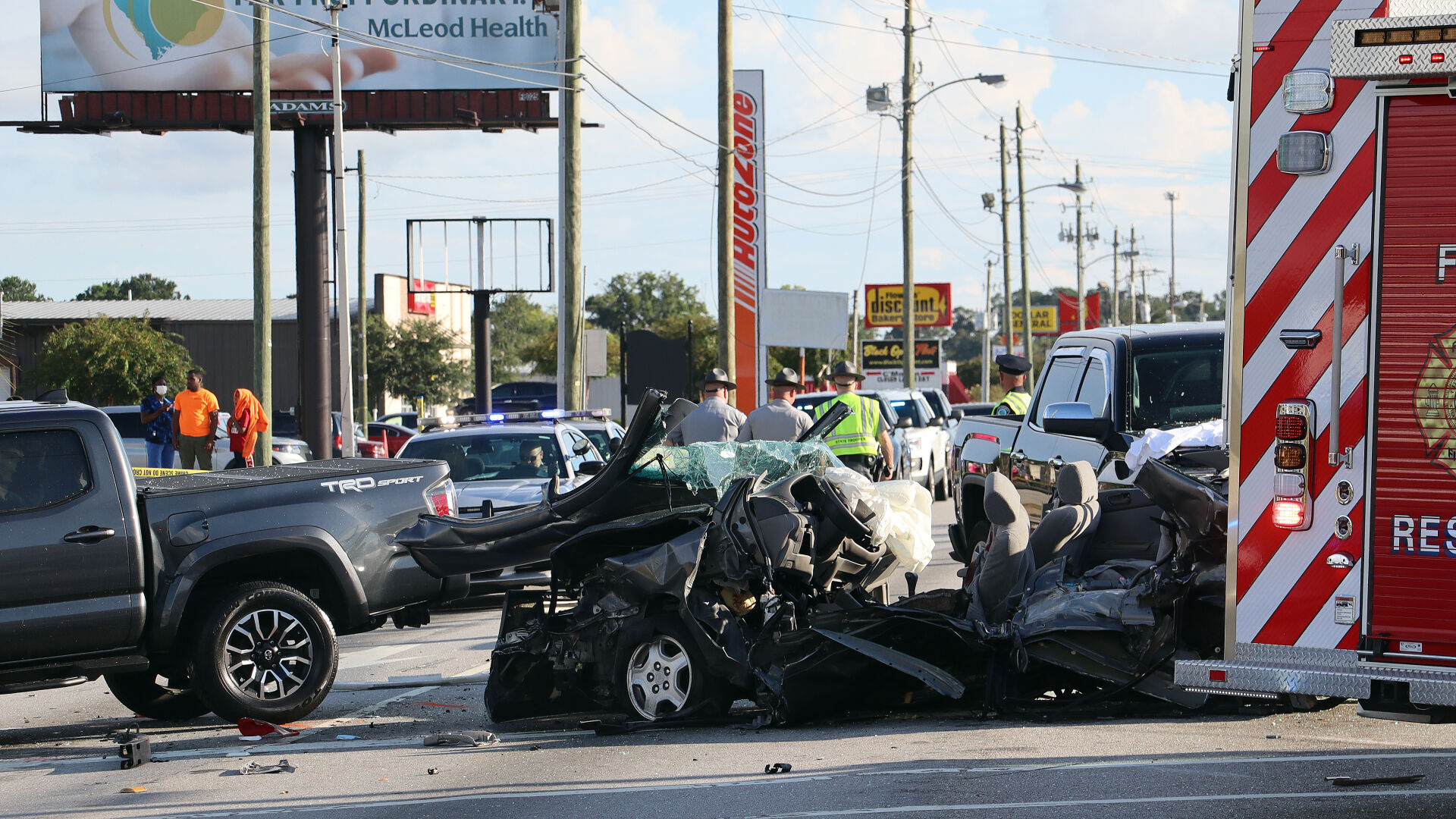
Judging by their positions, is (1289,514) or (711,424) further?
(711,424)

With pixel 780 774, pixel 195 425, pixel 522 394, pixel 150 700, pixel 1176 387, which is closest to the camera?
pixel 780 774

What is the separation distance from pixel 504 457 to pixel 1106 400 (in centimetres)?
605

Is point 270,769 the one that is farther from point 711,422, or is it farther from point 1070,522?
point 711,422

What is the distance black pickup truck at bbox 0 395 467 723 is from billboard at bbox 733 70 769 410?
1730 cm

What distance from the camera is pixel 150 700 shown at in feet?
29.6

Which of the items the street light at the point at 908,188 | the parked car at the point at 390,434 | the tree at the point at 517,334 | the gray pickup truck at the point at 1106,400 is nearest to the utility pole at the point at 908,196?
the street light at the point at 908,188

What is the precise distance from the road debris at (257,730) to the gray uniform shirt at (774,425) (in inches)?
212

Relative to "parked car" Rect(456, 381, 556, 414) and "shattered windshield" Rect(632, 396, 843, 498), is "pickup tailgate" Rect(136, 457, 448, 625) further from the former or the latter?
"parked car" Rect(456, 381, 556, 414)

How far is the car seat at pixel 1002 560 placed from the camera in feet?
25.4

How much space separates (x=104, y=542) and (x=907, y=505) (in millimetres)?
4539

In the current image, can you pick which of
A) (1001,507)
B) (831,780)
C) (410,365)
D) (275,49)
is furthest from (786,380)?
(410,365)

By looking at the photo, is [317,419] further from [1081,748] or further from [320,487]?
[1081,748]

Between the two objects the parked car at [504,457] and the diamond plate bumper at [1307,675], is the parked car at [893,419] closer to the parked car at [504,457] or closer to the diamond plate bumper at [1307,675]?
the parked car at [504,457]

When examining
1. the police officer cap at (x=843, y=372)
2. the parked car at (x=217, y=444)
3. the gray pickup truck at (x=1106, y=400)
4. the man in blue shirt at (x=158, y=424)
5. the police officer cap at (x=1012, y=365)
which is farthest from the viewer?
the parked car at (x=217, y=444)
